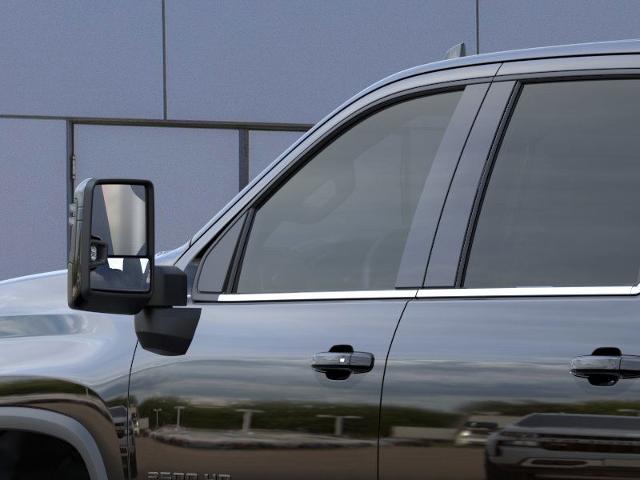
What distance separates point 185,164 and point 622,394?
12.0 m

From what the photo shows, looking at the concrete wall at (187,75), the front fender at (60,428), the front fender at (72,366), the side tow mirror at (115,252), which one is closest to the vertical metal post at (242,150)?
the concrete wall at (187,75)

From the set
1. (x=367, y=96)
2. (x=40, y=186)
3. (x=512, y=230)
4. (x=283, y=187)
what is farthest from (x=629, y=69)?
(x=40, y=186)

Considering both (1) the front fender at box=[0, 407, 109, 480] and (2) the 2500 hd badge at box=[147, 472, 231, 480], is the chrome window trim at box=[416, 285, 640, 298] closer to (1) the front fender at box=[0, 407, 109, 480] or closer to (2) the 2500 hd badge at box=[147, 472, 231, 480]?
(2) the 2500 hd badge at box=[147, 472, 231, 480]

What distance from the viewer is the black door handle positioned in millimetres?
2275

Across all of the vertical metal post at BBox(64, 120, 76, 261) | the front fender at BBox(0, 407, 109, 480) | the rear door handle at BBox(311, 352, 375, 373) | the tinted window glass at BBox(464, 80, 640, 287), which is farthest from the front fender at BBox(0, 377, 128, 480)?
the vertical metal post at BBox(64, 120, 76, 261)

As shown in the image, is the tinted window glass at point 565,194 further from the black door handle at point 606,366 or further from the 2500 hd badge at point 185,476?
the 2500 hd badge at point 185,476

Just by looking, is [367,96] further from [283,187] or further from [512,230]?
[512,230]

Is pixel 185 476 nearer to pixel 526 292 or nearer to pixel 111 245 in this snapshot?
pixel 111 245

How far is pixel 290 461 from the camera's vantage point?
2707 mm

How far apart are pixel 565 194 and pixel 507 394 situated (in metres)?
0.43

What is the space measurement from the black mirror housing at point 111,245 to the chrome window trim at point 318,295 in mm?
213

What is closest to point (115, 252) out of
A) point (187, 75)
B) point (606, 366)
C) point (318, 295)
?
point (318, 295)

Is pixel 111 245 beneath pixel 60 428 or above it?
above

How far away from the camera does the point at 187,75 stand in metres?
13.9
